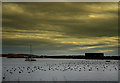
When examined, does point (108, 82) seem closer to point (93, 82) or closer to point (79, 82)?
point (93, 82)

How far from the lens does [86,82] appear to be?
3384 cm

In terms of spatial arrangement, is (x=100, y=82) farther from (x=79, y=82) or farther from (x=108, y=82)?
(x=79, y=82)

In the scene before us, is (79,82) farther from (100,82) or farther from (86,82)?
(100,82)

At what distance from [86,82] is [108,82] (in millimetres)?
4236

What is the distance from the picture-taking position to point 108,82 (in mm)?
34312

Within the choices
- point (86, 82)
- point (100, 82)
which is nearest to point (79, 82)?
point (86, 82)

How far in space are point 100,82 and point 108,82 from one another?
1.52 metres

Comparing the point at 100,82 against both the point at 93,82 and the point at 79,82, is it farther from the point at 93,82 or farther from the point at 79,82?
the point at 79,82

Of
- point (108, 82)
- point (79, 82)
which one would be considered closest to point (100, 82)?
point (108, 82)

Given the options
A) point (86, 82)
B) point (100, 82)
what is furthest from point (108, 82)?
point (86, 82)

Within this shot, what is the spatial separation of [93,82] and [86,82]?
136 cm

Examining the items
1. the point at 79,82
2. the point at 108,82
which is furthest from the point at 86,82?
the point at 108,82

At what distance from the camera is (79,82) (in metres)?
34.1

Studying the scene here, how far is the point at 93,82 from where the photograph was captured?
34.1 m
